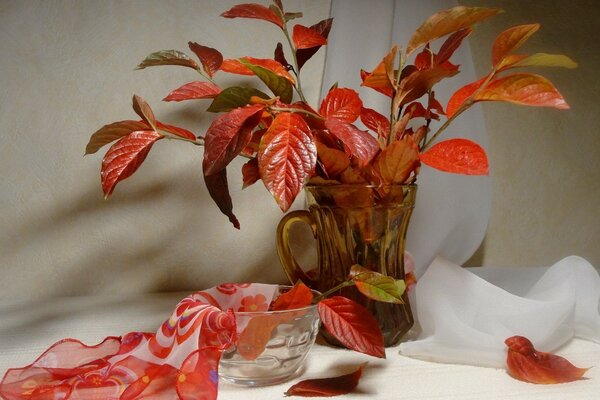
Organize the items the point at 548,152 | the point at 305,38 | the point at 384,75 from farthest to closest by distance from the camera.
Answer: the point at 548,152 → the point at 305,38 → the point at 384,75

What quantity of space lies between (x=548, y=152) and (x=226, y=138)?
814mm

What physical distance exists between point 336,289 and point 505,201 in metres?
0.63

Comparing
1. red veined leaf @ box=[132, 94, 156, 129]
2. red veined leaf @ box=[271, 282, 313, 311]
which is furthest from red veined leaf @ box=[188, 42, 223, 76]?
red veined leaf @ box=[271, 282, 313, 311]

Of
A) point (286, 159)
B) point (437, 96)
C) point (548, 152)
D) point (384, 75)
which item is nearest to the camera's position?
point (286, 159)

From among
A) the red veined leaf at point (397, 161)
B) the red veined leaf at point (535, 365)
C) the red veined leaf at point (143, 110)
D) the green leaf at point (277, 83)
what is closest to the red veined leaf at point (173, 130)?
the red veined leaf at point (143, 110)

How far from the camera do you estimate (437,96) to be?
104 centimetres

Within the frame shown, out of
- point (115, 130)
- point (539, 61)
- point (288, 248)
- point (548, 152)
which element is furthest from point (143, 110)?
point (548, 152)

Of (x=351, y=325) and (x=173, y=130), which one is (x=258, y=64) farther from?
(x=351, y=325)

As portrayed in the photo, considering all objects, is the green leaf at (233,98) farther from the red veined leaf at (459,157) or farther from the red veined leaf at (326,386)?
the red veined leaf at (326,386)

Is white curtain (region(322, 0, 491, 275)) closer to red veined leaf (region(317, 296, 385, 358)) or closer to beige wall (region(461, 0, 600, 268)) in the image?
beige wall (region(461, 0, 600, 268))

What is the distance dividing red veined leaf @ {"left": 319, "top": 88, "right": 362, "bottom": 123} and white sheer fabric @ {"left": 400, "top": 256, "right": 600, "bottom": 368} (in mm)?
228

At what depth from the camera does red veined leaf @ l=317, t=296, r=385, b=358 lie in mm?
622

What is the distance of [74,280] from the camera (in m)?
1.07

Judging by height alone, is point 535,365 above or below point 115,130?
below
